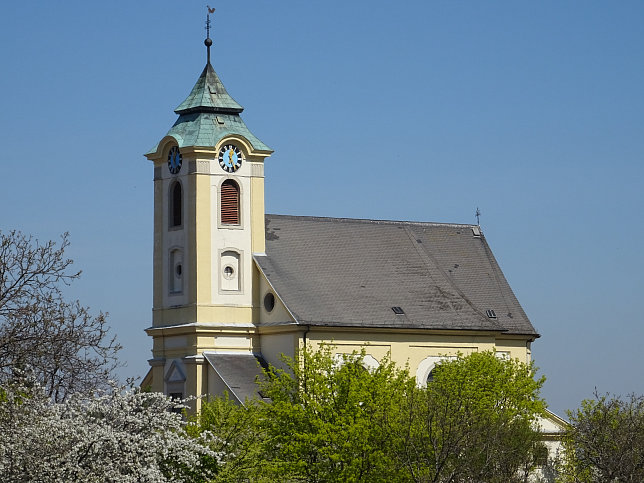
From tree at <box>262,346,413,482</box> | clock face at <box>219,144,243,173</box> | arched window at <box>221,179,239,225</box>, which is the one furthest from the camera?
arched window at <box>221,179,239,225</box>

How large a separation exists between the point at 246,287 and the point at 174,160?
5.85 metres

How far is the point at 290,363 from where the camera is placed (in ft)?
152

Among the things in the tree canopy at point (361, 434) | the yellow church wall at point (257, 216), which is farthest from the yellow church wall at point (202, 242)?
the tree canopy at point (361, 434)

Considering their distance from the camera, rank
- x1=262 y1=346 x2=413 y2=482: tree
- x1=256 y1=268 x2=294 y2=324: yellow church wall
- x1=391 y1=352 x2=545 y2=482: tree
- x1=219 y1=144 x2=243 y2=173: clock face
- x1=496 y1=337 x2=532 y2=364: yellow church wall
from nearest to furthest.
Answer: x1=391 y1=352 x2=545 y2=482: tree
x1=262 y1=346 x2=413 y2=482: tree
x1=256 y1=268 x2=294 y2=324: yellow church wall
x1=219 y1=144 x2=243 y2=173: clock face
x1=496 y1=337 x2=532 y2=364: yellow church wall

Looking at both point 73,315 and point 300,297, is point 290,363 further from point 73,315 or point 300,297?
point 73,315

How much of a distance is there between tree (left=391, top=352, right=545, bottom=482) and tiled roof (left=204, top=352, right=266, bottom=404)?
6963 mm

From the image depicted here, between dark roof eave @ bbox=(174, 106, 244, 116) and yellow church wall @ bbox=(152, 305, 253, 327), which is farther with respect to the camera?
dark roof eave @ bbox=(174, 106, 244, 116)

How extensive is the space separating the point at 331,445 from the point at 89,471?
1154 cm

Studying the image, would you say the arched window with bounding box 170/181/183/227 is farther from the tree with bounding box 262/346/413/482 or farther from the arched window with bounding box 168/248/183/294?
the tree with bounding box 262/346/413/482

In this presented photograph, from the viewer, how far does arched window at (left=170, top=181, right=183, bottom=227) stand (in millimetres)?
58375

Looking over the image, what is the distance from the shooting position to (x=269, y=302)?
188ft

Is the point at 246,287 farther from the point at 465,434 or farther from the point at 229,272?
the point at 465,434

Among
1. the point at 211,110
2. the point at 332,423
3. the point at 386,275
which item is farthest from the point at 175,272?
the point at 332,423

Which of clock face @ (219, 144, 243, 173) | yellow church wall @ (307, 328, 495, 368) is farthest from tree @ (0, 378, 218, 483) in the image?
clock face @ (219, 144, 243, 173)
